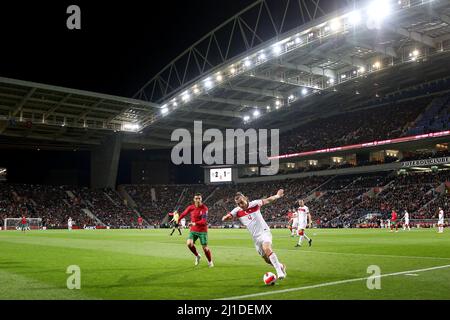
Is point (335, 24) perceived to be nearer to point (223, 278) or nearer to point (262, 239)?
point (262, 239)

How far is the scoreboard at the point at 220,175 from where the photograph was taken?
280ft

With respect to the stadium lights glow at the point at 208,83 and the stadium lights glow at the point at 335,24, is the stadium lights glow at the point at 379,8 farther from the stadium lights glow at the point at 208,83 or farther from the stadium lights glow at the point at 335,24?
the stadium lights glow at the point at 208,83

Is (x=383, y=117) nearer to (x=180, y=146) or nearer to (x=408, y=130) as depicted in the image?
(x=408, y=130)

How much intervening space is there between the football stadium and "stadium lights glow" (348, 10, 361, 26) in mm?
252

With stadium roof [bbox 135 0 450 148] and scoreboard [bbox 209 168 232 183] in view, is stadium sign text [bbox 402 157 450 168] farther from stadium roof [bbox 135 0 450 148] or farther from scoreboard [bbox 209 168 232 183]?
scoreboard [bbox 209 168 232 183]

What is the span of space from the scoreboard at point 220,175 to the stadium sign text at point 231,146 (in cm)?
135

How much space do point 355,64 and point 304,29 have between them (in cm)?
1161

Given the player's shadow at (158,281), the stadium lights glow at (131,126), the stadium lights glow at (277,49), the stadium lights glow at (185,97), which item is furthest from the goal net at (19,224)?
the player's shadow at (158,281)

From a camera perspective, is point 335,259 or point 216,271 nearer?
point 216,271

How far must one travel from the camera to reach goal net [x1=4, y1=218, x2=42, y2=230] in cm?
6253

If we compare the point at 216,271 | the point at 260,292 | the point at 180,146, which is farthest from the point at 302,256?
the point at 180,146

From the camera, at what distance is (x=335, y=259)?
1614 centimetres

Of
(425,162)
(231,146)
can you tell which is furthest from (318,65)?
(231,146)

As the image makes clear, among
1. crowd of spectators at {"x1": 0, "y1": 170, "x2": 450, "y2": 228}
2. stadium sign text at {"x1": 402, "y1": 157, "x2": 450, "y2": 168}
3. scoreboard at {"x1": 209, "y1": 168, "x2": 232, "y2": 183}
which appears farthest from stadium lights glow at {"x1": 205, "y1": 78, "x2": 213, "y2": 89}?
scoreboard at {"x1": 209, "y1": 168, "x2": 232, "y2": 183}
